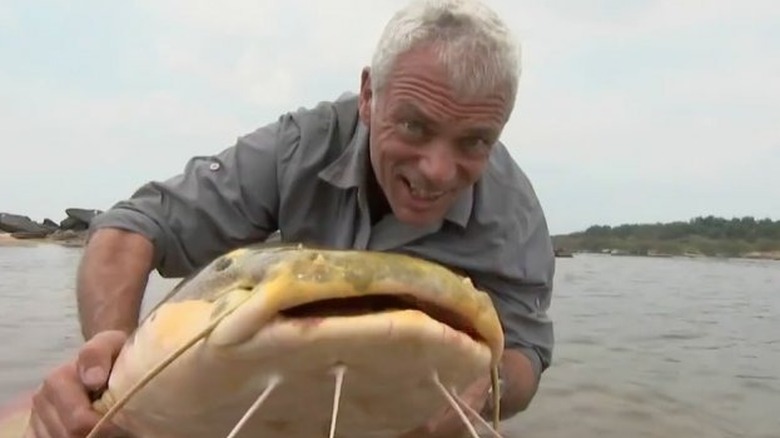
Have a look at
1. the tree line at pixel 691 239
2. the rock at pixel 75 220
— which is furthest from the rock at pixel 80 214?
the tree line at pixel 691 239

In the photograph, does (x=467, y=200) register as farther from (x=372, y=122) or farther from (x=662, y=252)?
(x=662, y=252)

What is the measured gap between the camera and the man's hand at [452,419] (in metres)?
2.00

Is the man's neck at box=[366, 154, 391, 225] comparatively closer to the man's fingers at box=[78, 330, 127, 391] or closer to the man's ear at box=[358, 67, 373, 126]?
the man's ear at box=[358, 67, 373, 126]

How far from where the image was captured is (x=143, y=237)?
131 inches

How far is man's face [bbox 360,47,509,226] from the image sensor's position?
9.65ft

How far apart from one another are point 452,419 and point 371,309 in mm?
627

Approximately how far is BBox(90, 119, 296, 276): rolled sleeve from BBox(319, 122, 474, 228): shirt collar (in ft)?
0.70

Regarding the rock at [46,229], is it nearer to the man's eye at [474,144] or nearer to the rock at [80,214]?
the rock at [80,214]

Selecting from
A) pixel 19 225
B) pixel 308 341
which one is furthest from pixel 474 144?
pixel 19 225

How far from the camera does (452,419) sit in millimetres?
2137

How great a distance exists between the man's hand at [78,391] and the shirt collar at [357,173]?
4.17ft

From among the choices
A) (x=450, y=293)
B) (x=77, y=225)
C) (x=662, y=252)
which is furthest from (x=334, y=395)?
(x=662, y=252)

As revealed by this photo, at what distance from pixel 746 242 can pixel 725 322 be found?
4412 centimetres

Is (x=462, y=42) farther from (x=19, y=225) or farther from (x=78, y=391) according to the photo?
(x=19, y=225)
